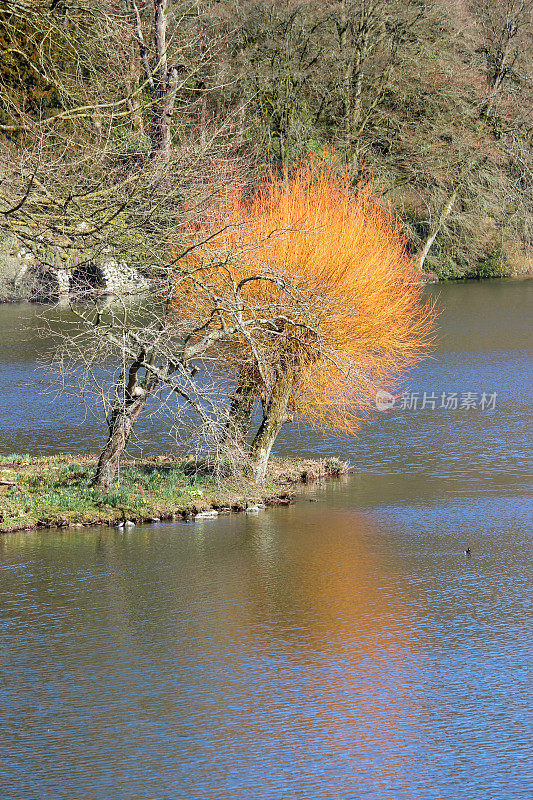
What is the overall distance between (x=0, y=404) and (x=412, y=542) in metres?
11.7

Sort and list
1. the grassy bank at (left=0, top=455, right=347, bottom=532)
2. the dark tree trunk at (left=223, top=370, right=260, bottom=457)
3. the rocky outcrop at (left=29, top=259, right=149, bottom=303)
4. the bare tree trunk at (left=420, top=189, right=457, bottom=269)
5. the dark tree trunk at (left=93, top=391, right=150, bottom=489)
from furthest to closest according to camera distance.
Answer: the bare tree trunk at (left=420, top=189, right=457, bottom=269), the dark tree trunk at (left=223, top=370, right=260, bottom=457), the dark tree trunk at (left=93, top=391, right=150, bottom=489), the grassy bank at (left=0, top=455, right=347, bottom=532), the rocky outcrop at (left=29, top=259, right=149, bottom=303)

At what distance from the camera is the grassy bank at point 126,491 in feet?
37.9

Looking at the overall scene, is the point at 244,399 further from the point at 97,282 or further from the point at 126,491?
the point at 97,282

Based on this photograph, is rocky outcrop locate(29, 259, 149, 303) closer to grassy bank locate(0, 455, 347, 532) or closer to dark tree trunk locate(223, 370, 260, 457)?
dark tree trunk locate(223, 370, 260, 457)

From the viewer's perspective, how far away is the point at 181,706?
22.4 feet

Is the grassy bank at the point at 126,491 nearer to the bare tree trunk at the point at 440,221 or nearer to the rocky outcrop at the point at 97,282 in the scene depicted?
the rocky outcrop at the point at 97,282

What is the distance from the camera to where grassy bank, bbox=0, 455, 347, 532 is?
11562mm

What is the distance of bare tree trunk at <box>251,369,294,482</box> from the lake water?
0.78 metres

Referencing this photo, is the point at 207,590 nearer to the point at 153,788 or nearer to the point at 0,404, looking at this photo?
the point at 153,788

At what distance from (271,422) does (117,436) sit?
2438 mm

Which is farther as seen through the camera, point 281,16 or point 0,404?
point 281,16

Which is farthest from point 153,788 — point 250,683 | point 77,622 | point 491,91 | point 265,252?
point 491,91
